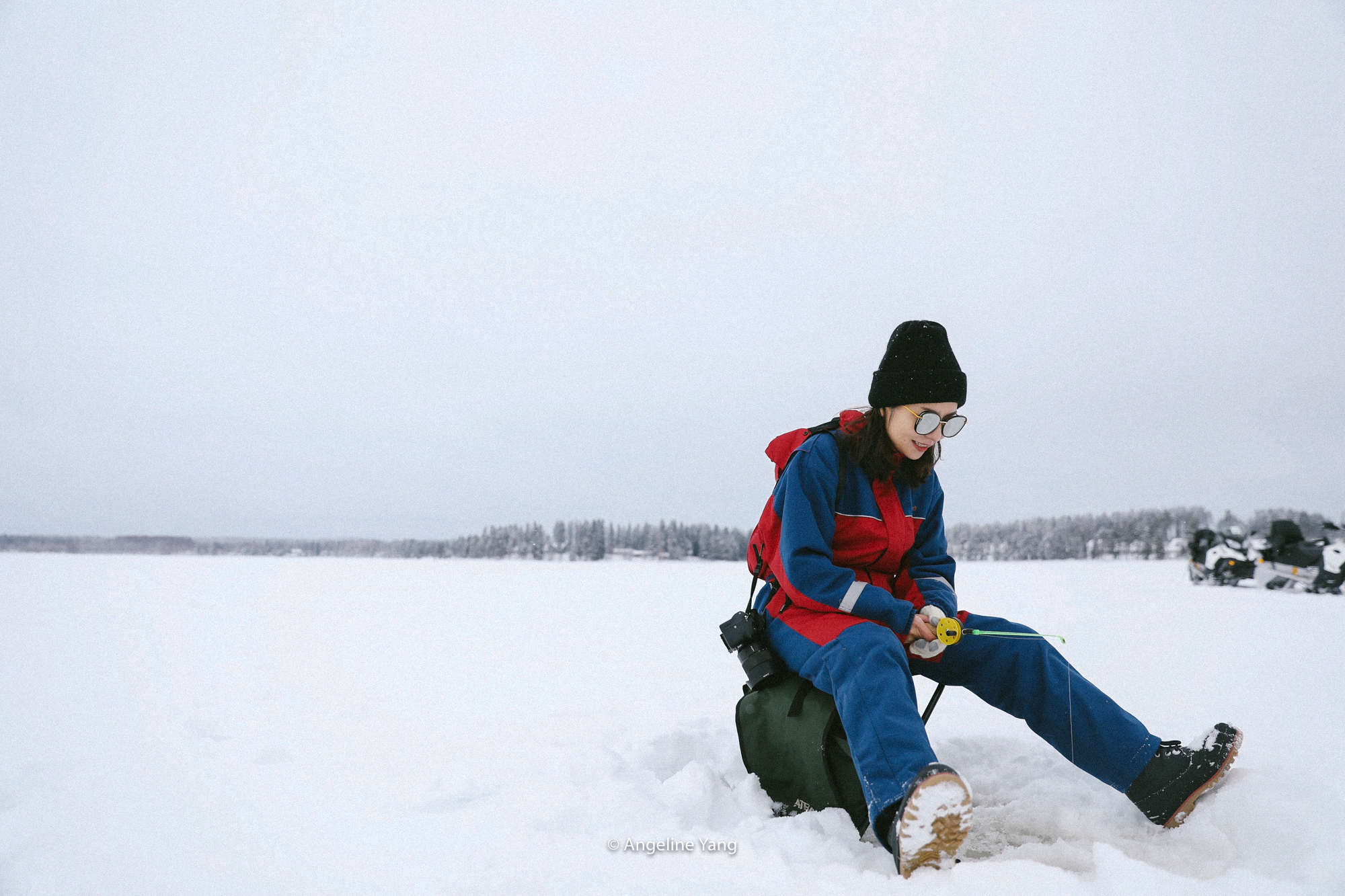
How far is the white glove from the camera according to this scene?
8.13ft

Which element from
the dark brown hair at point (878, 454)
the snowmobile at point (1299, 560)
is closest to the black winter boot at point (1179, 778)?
the dark brown hair at point (878, 454)

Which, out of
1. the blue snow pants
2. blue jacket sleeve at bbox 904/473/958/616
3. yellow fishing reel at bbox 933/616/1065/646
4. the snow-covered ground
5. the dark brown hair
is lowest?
the snow-covered ground

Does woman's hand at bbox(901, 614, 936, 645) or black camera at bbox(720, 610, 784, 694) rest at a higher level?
woman's hand at bbox(901, 614, 936, 645)

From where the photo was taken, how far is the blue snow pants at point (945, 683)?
199 centimetres

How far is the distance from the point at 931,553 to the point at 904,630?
65cm

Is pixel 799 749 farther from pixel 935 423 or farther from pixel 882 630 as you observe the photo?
pixel 935 423

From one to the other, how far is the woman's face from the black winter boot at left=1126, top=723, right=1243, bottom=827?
1.28 metres

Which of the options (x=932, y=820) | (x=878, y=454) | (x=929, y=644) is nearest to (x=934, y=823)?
(x=932, y=820)

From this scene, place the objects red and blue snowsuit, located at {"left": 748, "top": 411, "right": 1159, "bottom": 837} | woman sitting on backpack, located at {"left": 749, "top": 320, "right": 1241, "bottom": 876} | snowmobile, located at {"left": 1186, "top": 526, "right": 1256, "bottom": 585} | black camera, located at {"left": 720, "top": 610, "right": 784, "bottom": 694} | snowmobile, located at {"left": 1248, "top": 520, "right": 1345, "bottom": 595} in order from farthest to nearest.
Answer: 1. snowmobile, located at {"left": 1186, "top": 526, "right": 1256, "bottom": 585}
2. snowmobile, located at {"left": 1248, "top": 520, "right": 1345, "bottom": 595}
3. black camera, located at {"left": 720, "top": 610, "right": 784, "bottom": 694}
4. red and blue snowsuit, located at {"left": 748, "top": 411, "right": 1159, "bottom": 837}
5. woman sitting on backpack, located at {"left": 749, "top": 320, "right": 1241, "bottom": 876}

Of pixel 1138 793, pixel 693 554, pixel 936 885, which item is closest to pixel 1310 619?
pixel 1138 793

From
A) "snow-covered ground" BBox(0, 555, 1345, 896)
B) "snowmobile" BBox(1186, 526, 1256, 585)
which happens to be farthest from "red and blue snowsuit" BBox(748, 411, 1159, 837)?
"snowmobile" BBox(1186, 526, 1256, 585)

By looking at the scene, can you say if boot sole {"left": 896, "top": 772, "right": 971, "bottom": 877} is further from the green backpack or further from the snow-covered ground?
the green backpack

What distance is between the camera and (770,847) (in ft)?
6.72

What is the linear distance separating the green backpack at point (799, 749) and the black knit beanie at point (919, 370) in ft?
3.95
